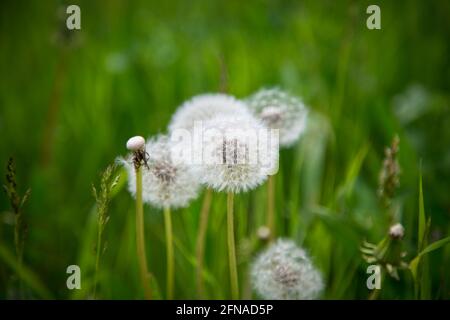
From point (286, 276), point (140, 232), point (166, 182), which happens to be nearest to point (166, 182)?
point (166, 182)

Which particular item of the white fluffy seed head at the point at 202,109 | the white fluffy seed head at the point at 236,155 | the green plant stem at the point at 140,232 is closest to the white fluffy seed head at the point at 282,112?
the white fluffy seed head at the point at 202,109

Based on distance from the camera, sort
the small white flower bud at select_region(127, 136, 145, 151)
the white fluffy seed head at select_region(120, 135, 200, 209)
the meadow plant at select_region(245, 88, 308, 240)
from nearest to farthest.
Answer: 1. the small white flower bud at select_region(127, 136, 145, 151)
2. the white fluffy seed head at select_region(120, 135, 200, 209)
3. the meadow plant at select_region(245, 88, 308, 240)

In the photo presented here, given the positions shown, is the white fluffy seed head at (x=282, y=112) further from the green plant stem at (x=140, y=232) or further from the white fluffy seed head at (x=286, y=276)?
the green plant stem at (x=140, y=232)

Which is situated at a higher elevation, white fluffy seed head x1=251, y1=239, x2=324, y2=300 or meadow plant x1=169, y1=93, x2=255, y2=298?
meadow plant x1=169, y1=93, x2=255, y2=298

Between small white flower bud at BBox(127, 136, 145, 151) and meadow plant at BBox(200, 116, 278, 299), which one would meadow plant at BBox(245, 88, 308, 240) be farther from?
small white flower bud at BBox(127, 136, 145, 151)

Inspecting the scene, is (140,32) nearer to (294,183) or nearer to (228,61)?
(228,61)

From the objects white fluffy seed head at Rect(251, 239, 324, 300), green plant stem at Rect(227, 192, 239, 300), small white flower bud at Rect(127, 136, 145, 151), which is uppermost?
small white flower bud at Rect(127, 136, 145, 151)

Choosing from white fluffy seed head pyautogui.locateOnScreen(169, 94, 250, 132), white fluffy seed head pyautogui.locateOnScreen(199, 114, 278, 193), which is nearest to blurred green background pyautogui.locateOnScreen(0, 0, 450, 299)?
white fluffy seed head pyautogui.locateOnScreen(169, 94, 250, 132)

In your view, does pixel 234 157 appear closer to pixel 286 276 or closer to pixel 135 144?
pixel 135 144

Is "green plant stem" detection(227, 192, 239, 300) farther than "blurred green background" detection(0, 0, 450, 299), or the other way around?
"blurred green background" detection(0, 0, 450, 299)

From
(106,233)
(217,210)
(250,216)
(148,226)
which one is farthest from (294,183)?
(106,233)
